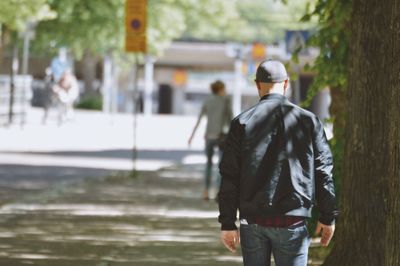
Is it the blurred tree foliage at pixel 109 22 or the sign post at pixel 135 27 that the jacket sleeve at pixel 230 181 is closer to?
the sign post at pixel 135 27

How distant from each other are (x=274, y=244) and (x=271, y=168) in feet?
1.24

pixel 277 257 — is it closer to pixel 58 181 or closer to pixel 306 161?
pixel 306 161

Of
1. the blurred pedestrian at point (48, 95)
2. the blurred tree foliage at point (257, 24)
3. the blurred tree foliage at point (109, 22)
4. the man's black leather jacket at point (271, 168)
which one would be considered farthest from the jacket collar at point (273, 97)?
the blurred tree foliage at point (257, 24)

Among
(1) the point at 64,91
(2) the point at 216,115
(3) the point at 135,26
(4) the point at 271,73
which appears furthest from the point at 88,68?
(4) the point at 271,73

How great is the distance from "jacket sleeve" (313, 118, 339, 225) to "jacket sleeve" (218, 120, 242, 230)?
409mm

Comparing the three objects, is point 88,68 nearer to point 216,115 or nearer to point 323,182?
point 216,115

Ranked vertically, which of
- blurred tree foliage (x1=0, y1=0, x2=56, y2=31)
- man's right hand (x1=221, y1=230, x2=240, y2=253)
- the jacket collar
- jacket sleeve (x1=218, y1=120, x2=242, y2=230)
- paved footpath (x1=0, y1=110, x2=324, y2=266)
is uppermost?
blurred tree foliage (x1=0, y1=0, x2=56, y2=31)

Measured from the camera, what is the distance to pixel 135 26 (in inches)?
857

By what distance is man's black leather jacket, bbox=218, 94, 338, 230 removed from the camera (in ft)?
20.2

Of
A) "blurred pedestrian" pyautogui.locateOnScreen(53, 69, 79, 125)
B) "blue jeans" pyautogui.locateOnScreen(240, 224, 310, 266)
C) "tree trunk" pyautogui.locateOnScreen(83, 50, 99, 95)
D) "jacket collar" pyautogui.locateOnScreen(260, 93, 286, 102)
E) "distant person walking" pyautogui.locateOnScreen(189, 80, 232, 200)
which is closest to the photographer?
"blue jeans" pyautogui.locateOnScreen(240, 224, 310, 266)

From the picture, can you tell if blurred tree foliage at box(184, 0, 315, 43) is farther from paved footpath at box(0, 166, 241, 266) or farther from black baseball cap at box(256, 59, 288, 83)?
black baseball cap at box(256, 59, 288, 83)

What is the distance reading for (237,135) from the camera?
6.23m

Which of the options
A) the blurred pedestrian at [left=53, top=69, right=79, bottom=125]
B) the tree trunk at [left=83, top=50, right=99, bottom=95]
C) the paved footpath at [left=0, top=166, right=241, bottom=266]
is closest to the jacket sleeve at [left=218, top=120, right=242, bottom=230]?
the paved footpath at [left=0, top=166, right=241, bottom=266]

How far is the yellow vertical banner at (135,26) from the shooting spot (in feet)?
70.9
